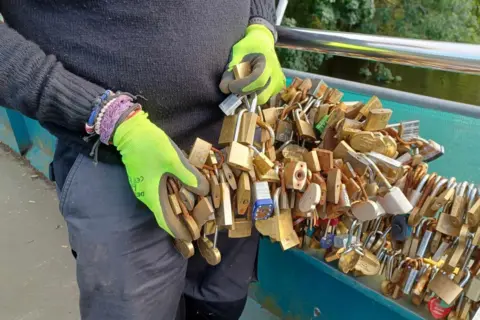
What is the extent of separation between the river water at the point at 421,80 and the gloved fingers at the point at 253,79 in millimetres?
7544

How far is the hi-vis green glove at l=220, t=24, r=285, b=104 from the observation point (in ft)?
2.81

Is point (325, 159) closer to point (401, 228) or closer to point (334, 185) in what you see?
point (334, 185)

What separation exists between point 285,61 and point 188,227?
18.1 ft

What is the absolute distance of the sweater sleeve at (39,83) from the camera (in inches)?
30.1

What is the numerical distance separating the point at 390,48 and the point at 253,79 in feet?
1.30

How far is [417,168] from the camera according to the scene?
88 cm

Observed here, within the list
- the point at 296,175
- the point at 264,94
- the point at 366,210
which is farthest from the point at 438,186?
the point at 264,94

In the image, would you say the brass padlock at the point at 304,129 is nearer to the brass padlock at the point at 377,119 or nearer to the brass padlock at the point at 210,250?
the brass padlock at the point at 377,119

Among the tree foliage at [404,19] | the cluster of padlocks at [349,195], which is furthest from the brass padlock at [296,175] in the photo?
the tree foliage at [404,19]

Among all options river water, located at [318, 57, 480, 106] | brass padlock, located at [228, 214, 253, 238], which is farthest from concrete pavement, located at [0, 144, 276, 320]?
river water, located at [318, 57, 480, 106]

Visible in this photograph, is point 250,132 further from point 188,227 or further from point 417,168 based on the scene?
point 417,168

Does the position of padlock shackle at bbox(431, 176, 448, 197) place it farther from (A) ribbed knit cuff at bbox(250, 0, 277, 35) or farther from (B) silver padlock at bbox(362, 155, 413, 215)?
(A) ribbed knit cuff at bbox(250, 0, 277, 35)

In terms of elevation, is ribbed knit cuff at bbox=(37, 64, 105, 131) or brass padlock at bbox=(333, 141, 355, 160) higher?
ribbed knit cuff at bbox=(37, 64, 105, 131)

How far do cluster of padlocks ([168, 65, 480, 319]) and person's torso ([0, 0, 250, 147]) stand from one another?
0.08 m
